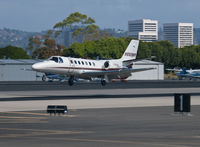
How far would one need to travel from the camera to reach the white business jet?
63.8m

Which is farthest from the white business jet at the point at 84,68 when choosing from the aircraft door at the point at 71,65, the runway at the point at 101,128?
the runway at the point at 101,128

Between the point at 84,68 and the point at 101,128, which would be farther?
the point at 84,68

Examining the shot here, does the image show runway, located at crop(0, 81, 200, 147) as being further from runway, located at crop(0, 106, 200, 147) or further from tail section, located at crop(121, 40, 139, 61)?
tail section, located at crop(121, 40, 139, 61)

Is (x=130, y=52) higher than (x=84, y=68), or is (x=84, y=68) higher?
(x=130, y=52)

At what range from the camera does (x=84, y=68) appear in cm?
6775

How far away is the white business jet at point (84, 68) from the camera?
209ft

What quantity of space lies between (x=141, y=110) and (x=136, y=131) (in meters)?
10.8

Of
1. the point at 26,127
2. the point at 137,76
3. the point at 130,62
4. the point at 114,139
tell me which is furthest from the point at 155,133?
the point at 137,76

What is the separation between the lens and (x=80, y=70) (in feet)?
220

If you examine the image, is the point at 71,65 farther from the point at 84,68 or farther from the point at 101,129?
the point at 101,129

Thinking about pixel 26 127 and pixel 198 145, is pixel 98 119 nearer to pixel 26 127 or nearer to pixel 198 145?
pixel 26 127

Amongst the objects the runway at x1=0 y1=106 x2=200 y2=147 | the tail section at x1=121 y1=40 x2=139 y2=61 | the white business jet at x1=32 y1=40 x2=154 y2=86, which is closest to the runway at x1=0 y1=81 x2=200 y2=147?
the runway at x1=0 y1=106 x2=200 y2=147

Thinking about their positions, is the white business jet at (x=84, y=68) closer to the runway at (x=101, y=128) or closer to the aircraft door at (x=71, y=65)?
the aircraft door at (x=71, y=65)

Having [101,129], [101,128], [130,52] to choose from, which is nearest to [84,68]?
[130,52]
